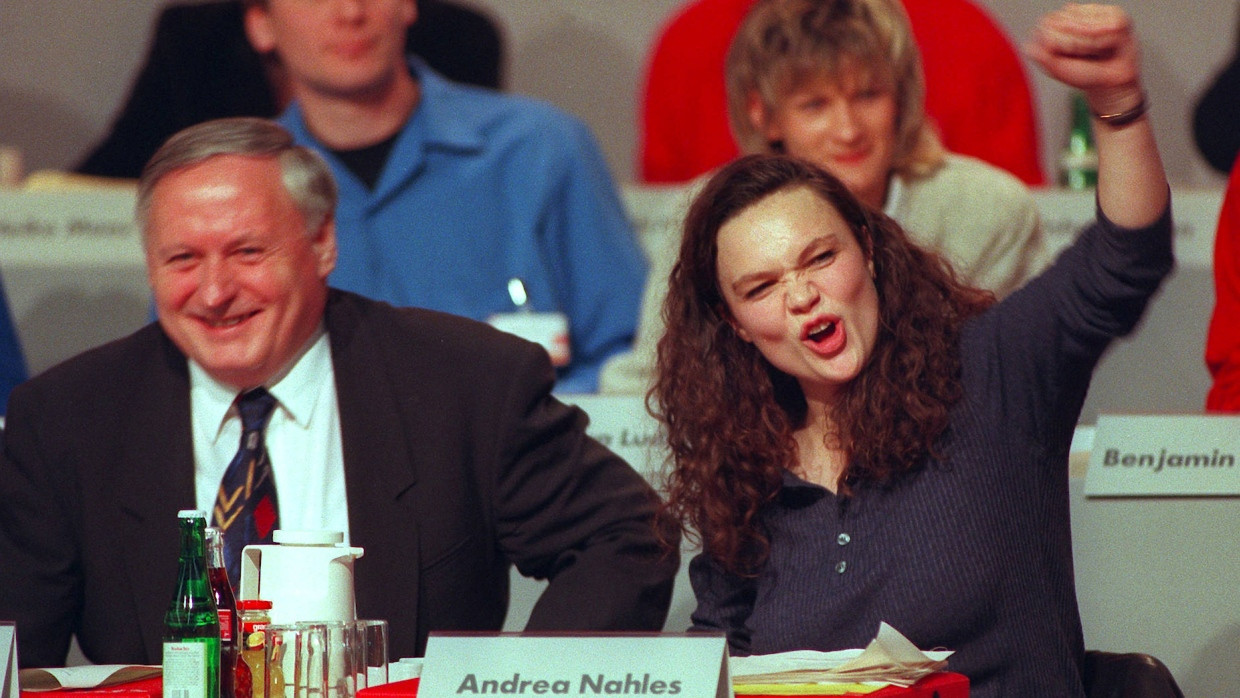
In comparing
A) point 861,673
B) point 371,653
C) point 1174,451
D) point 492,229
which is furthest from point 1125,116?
point 492,229

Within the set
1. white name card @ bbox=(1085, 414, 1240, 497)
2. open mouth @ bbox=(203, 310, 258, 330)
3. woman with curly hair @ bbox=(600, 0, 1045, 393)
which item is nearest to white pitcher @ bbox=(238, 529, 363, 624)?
open mouth @ bbox=(203, 310, 258, 330)

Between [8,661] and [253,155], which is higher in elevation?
[253,155]

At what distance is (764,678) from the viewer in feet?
4.50

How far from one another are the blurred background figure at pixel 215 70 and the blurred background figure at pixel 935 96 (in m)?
0.69

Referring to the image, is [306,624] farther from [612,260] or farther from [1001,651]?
[612,260]

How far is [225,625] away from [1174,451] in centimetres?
145

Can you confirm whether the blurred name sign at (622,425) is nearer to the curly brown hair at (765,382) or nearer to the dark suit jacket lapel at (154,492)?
the curly brown hair at (765,382)

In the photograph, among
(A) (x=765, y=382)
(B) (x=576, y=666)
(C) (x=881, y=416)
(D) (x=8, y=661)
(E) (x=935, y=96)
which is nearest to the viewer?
(B) (x=576, y=666)

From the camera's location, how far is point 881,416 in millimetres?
1880

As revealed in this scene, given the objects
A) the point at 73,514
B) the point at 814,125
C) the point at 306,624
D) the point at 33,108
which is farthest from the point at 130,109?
the point at 306,624

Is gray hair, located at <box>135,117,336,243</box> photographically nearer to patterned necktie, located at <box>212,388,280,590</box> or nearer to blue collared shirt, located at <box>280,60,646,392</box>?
patterned necktie, located at <box>212,388,280,590</box>

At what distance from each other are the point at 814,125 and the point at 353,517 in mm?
1255

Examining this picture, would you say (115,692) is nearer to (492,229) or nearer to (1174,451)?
(1174,451)

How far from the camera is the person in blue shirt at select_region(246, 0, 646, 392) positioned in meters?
3.39
